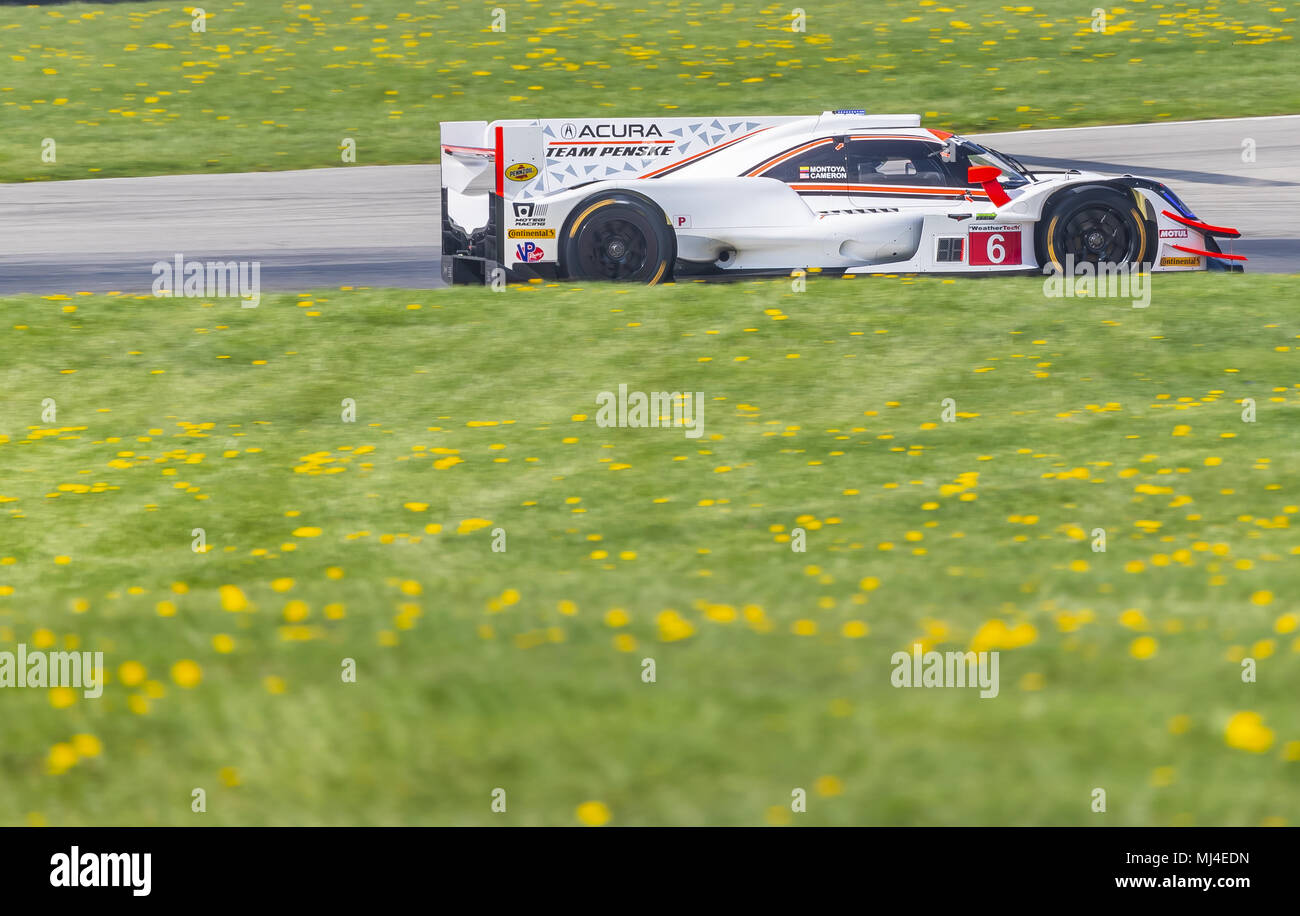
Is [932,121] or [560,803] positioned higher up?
[932,121]

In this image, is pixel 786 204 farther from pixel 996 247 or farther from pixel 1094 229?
pixel 1094 229

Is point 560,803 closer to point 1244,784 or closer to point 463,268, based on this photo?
point 1244,784

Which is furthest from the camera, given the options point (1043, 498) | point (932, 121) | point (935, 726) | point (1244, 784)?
point (932, 121)

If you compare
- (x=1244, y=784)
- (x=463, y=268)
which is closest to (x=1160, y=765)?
(x=1244, y=784)

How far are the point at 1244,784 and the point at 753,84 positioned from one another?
1918 cm

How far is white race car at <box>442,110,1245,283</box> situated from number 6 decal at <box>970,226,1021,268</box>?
0.04 feet

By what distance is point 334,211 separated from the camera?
16750 millimetres

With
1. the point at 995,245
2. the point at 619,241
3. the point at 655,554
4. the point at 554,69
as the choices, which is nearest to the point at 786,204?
the point at 619,241

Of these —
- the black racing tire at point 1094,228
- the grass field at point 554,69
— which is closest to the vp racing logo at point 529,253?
the black racing tire at point 1094,228

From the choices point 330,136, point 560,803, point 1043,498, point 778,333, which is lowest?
point 560,803

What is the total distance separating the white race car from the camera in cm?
1178

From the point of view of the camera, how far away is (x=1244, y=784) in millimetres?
Answer: 4309

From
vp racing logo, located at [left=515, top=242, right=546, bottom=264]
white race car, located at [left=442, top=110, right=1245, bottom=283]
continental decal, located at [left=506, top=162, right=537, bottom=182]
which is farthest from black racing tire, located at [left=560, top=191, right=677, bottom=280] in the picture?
continental decal, located at [left=506, top=162, right=537, bottom=182]

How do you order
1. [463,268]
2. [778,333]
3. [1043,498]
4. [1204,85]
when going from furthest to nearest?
1. [1204,85]
2. [463,268]
3. [778,333]
4. [1043,498]
